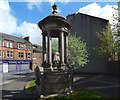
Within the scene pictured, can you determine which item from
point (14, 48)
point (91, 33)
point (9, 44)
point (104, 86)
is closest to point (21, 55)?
point (14, 48)

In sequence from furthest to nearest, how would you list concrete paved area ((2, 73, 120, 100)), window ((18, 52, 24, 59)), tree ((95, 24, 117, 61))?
window ((18, 52, 24, 59)) < tree ((95, 24, 117, 61)) < concrete paved area ((2, 73, 120, 100))

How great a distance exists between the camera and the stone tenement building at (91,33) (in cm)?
3578

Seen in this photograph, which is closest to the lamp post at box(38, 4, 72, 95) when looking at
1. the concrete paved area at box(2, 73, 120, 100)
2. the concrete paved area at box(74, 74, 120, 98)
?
the concrete paved area at box(2, 73, 120, 100)

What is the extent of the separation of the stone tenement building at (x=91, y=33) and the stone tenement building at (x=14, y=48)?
18113 mm

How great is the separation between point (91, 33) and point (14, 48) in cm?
2252

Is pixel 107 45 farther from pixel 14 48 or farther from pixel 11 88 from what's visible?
pixel 14 48

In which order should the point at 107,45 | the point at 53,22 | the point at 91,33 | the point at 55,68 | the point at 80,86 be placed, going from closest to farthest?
the point at 55,68 < the point at 53,22 < the point at 80,86 < the point at 107,45 < the point at 91,33

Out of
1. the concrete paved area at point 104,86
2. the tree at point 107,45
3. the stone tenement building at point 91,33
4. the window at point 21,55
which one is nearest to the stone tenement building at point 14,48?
the window at point 21,55

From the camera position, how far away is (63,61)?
13.8 metres

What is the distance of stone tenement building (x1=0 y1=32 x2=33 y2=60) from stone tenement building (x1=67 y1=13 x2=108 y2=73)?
1811 centimetres

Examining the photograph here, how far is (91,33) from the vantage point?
37250mm

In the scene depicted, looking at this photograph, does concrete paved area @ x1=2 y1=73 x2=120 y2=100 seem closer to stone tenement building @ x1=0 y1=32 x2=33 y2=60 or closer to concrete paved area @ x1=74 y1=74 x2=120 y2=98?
concrete paved area @ x1=74 y1=74 x2=120 y2=98

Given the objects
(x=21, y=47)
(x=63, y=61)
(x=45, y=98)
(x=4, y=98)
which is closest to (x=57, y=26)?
(x=63, y=61)

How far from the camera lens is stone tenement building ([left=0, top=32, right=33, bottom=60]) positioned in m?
44.5
